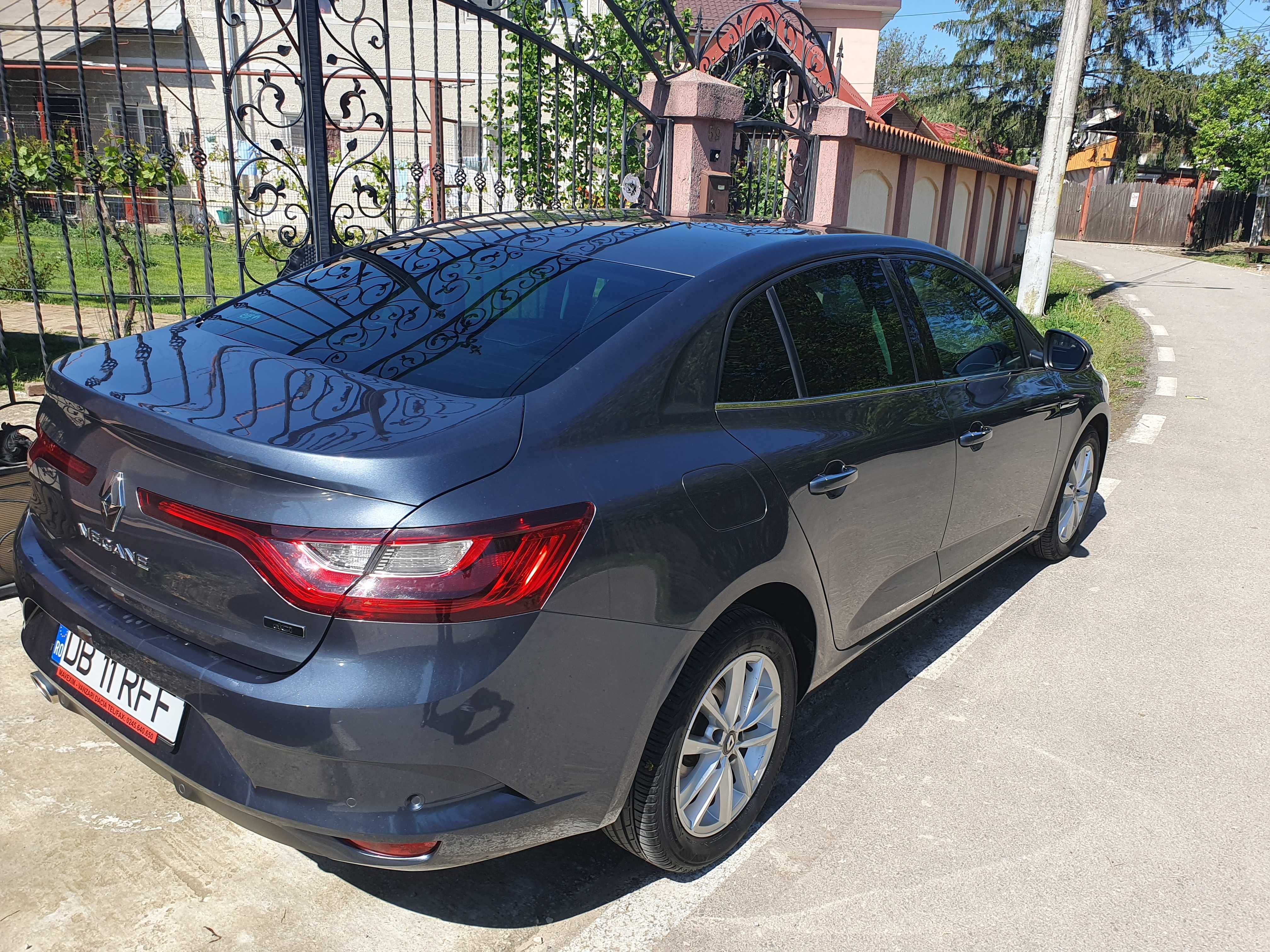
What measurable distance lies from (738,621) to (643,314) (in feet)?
2.68

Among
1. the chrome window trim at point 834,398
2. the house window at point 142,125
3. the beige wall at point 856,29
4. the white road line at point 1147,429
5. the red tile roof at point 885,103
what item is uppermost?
the beige wall at point 856,29

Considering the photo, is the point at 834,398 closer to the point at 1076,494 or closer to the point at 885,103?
the point at 1076,494

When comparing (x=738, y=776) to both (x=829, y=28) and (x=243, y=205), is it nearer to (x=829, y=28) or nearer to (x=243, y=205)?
(x=243, y=205)

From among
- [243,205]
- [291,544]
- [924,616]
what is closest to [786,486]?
[291,544]

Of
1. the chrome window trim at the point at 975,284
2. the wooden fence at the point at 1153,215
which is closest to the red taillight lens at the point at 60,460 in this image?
the chrome window trim at the point at 975,284

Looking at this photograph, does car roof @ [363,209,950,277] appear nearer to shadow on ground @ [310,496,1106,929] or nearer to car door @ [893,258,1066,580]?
car door @ [893,258,1066,580]

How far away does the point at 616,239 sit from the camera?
3.04 meters

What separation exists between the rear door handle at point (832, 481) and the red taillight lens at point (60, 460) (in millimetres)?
1779

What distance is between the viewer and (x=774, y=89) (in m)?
8.77

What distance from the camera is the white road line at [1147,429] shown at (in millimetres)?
7613

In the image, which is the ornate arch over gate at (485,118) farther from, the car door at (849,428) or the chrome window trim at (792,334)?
the car door at (849,428)

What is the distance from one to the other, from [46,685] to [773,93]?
7776 millimetres

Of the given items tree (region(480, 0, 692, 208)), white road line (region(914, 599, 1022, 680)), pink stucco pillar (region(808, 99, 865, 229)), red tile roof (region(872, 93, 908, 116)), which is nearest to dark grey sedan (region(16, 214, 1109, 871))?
white road line (region(914, 599, 1022, 680))

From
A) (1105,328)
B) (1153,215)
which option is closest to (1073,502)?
(1105,328)
